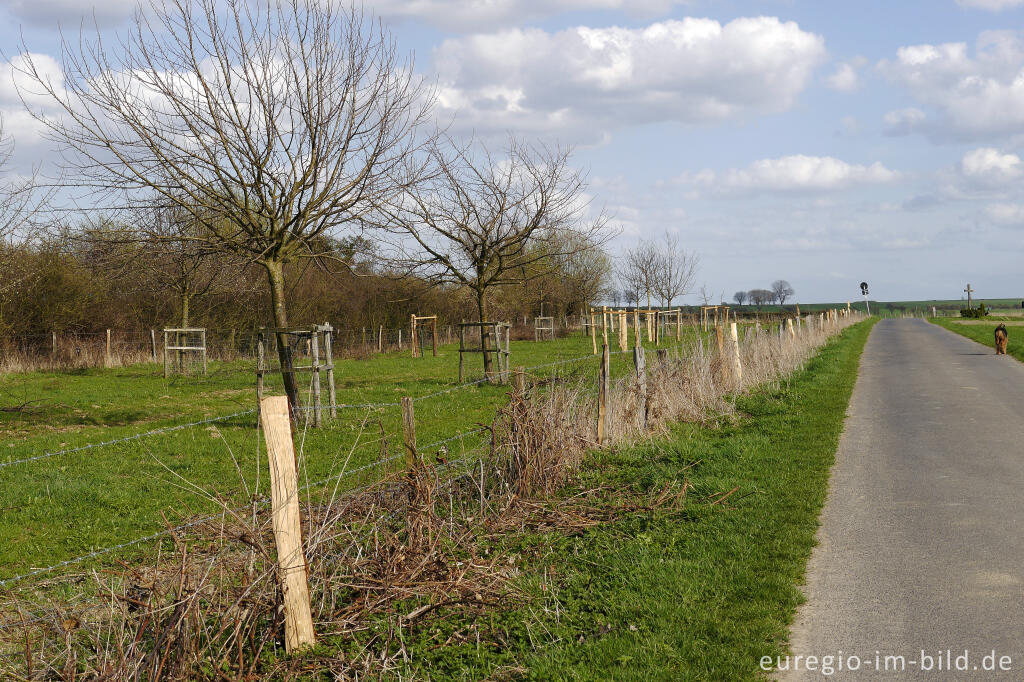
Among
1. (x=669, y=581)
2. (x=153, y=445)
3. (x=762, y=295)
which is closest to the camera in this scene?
(x=669, y=581)

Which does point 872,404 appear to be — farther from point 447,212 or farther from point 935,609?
point 447,212

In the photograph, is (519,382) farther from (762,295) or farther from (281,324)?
(762,295)

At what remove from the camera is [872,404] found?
13.9 m

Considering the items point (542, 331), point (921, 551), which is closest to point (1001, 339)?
point (921, 551)

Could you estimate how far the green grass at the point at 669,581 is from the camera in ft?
13.5

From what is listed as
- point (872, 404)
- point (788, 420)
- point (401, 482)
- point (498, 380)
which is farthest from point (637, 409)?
point (498, 380)

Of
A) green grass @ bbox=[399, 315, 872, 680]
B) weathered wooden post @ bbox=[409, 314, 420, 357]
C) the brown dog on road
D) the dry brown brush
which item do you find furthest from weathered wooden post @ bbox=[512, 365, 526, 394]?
weathered wooden post @ bbox=[409, 314, 420, 357]

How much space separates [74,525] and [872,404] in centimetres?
1224

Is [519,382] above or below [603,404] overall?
above

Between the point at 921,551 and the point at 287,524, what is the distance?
4.45 meters

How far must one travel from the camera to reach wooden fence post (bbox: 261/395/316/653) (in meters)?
4.00

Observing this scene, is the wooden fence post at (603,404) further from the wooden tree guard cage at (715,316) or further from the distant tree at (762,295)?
the distant tree at (762,295)

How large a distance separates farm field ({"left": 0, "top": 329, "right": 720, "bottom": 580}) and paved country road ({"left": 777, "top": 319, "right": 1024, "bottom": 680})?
120 inches

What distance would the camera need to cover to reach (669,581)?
514cm
